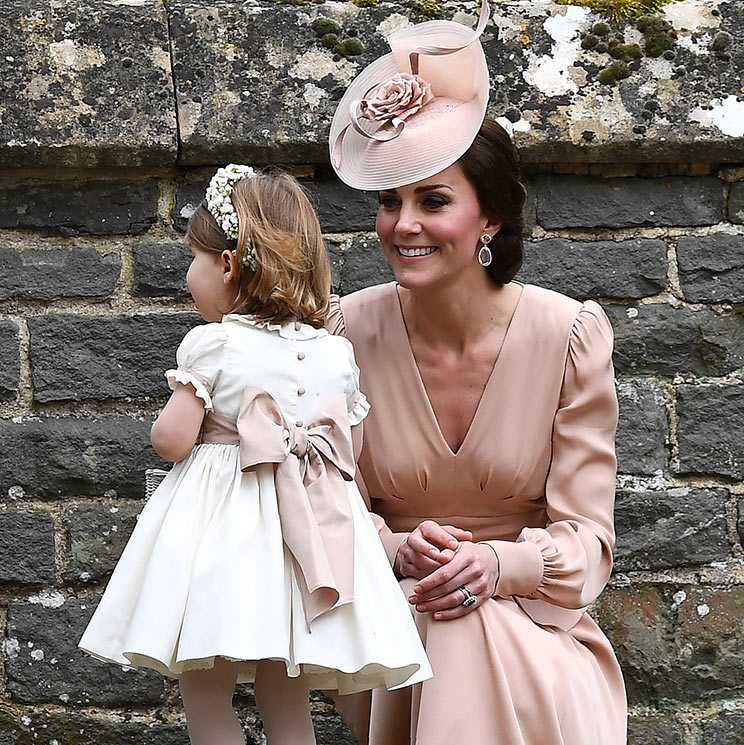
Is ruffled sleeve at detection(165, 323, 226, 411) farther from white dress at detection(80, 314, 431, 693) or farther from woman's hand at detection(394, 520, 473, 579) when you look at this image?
woman's hand at detection(394, 520, 473, 579)

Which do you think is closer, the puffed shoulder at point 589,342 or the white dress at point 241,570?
the white dress at point 241,570

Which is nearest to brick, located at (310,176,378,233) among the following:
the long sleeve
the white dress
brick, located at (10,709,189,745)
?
the long sleeve

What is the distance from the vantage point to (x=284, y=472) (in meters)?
2.18

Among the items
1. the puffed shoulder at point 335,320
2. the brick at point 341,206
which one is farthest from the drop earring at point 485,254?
the brick at point 341,206

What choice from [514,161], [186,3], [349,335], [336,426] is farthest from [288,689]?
[186,3]

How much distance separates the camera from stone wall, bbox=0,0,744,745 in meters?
2.83

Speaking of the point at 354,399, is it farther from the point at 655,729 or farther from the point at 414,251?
the point at 655,729

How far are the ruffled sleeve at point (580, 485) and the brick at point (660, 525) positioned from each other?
385mm

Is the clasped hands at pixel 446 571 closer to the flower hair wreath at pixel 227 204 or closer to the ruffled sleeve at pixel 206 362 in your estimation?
the ruffled sleeve at pixel 206 362

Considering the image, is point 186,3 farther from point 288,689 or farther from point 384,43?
point 288,689

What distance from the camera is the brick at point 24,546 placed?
2.86 meters

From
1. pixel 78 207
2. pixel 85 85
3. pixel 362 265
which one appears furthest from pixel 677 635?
pixel 85 85

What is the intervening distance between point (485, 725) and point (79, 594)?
1.12 meters

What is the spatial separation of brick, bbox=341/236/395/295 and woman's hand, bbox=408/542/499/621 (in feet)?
2.78
